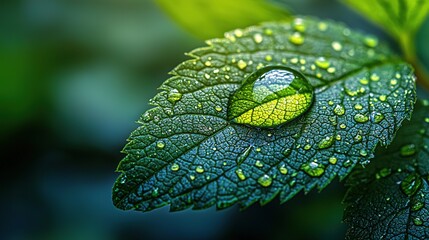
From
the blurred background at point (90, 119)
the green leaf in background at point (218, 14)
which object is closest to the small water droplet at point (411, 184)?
the green leaf in background at point (218, 14)

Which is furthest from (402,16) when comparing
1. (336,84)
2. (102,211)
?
(102,211)

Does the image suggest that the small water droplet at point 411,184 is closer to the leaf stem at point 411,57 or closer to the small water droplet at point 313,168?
the small water droplet at point 313,168

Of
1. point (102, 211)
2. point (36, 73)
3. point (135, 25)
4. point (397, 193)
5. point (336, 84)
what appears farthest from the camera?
point (135, 25)

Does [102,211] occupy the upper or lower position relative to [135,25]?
lower

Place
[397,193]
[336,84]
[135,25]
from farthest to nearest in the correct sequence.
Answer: [135,25] → [336,84] → [397,193]

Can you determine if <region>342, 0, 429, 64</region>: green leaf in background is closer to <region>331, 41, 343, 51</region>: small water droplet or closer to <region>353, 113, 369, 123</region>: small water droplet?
<region>331, 41, 343, 51</region>: small water droplet

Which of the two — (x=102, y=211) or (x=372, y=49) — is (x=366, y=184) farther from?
(x=102, y=211)

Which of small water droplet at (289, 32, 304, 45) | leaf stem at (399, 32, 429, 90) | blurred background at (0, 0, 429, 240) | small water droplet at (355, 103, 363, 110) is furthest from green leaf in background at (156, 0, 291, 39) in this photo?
blurred background at (0, 0, 429, 240)

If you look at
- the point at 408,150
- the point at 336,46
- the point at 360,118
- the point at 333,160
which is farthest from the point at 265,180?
the point at 336,46

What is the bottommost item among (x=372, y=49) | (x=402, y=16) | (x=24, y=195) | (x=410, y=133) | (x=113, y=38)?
(x=24, y=195)
